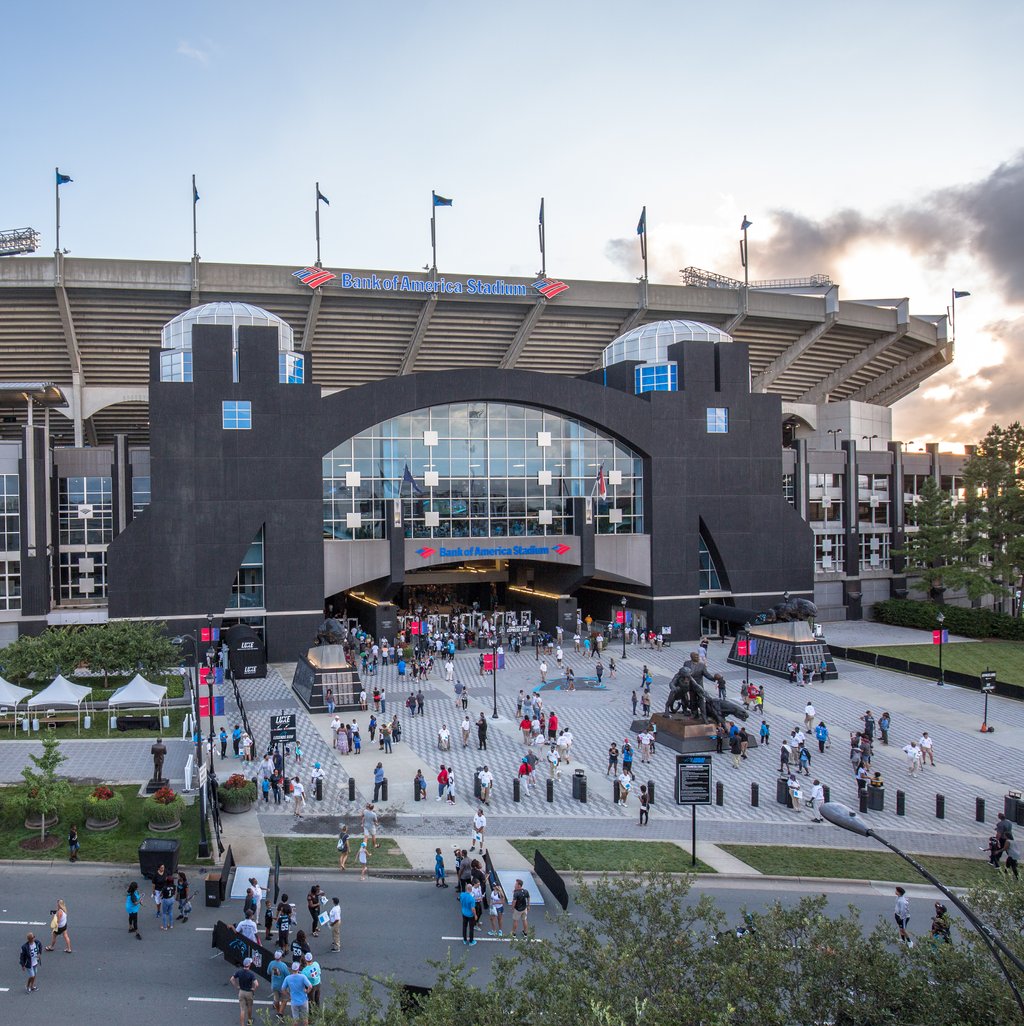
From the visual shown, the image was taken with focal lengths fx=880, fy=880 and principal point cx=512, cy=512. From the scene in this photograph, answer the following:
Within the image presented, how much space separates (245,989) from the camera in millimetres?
15961

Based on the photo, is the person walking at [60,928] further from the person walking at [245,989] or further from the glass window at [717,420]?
the glass window at [717,420]

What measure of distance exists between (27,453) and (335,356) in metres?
29.1

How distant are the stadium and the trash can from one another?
98.2 ft

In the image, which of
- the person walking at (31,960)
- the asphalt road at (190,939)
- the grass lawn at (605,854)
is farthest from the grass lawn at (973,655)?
the person walking at (31,960)

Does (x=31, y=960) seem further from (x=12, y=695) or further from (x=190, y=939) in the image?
(x=12, y=695)

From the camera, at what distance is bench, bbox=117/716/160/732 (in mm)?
36281

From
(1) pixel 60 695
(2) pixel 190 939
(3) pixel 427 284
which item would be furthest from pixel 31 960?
(3) pixel 427 284

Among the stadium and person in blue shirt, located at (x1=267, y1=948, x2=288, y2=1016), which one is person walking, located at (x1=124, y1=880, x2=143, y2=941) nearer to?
person in blue shirt, located at (x1=267, y1=948, x2=288, y2=1016)

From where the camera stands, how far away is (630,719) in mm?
38344

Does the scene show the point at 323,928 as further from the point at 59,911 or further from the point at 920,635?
the point at 920,635

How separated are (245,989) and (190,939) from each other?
12.0ft

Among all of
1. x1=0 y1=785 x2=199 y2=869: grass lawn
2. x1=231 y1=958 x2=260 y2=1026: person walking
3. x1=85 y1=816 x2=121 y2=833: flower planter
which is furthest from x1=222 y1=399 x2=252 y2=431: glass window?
→ x1=231 y1=958 x2=260 y2=1026: person walking

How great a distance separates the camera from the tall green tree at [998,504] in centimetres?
5956

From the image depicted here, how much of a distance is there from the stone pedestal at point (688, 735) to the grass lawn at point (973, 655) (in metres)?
20.7
